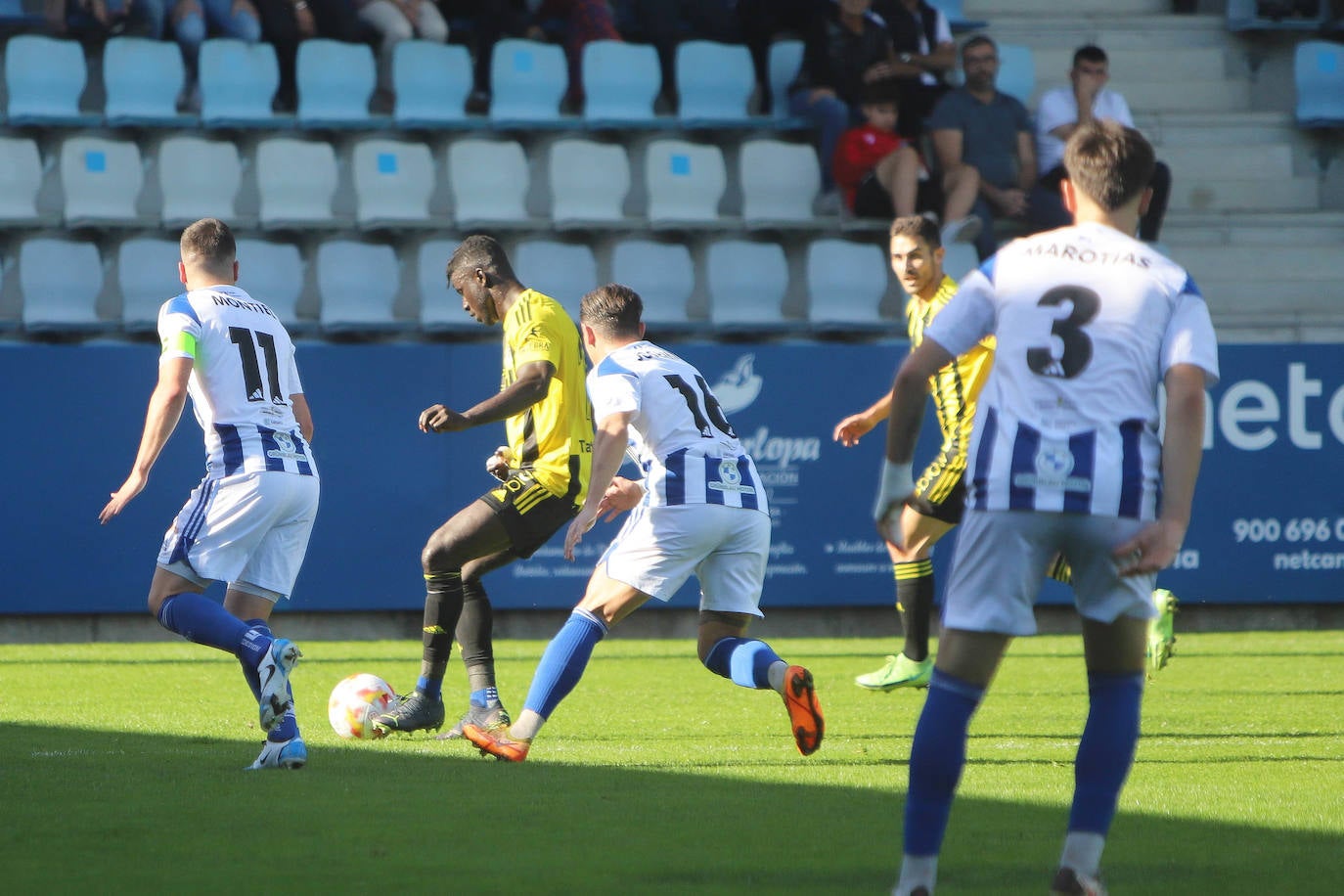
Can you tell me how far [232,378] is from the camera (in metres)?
6.46

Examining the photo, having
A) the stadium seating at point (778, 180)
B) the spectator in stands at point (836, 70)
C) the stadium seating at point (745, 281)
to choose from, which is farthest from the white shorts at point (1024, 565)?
the spectator in stands at point (836, 70)

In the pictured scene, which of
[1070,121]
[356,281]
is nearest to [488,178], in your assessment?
[356,281]

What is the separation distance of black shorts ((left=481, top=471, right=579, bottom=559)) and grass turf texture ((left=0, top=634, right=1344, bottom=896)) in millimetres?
817

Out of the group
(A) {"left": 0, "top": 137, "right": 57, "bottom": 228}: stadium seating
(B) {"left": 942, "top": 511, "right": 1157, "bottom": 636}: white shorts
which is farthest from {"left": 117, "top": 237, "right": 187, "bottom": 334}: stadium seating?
(B) {"left": 942, "top": 511, "right": 1157, "bottom": 636}: white shorts

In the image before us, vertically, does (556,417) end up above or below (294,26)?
below

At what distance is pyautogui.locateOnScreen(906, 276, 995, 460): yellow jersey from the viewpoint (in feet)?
28.8

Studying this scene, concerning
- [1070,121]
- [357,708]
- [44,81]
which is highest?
[44,81]

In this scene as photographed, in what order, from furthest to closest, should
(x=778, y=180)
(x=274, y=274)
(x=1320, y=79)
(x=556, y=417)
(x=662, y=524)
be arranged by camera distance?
(x=1320, y=79) → (x=778, y=180) → (x=274, y=274) → (x=556, y=417) → (x=662, y=524)

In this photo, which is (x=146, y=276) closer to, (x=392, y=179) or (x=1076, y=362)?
(x=392, y=179)

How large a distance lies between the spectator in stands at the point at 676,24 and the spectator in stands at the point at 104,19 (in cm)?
403

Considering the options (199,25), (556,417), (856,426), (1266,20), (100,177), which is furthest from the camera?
(1266,20)

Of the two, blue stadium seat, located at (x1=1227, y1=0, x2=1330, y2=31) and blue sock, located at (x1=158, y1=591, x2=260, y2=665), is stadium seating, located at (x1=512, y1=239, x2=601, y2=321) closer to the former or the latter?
blue stadium seat, located at (x1=1227, y1=0, x2=1330, y2=31)

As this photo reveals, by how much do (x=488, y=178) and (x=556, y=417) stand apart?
7.29 metres

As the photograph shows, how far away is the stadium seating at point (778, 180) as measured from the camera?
14.9m
